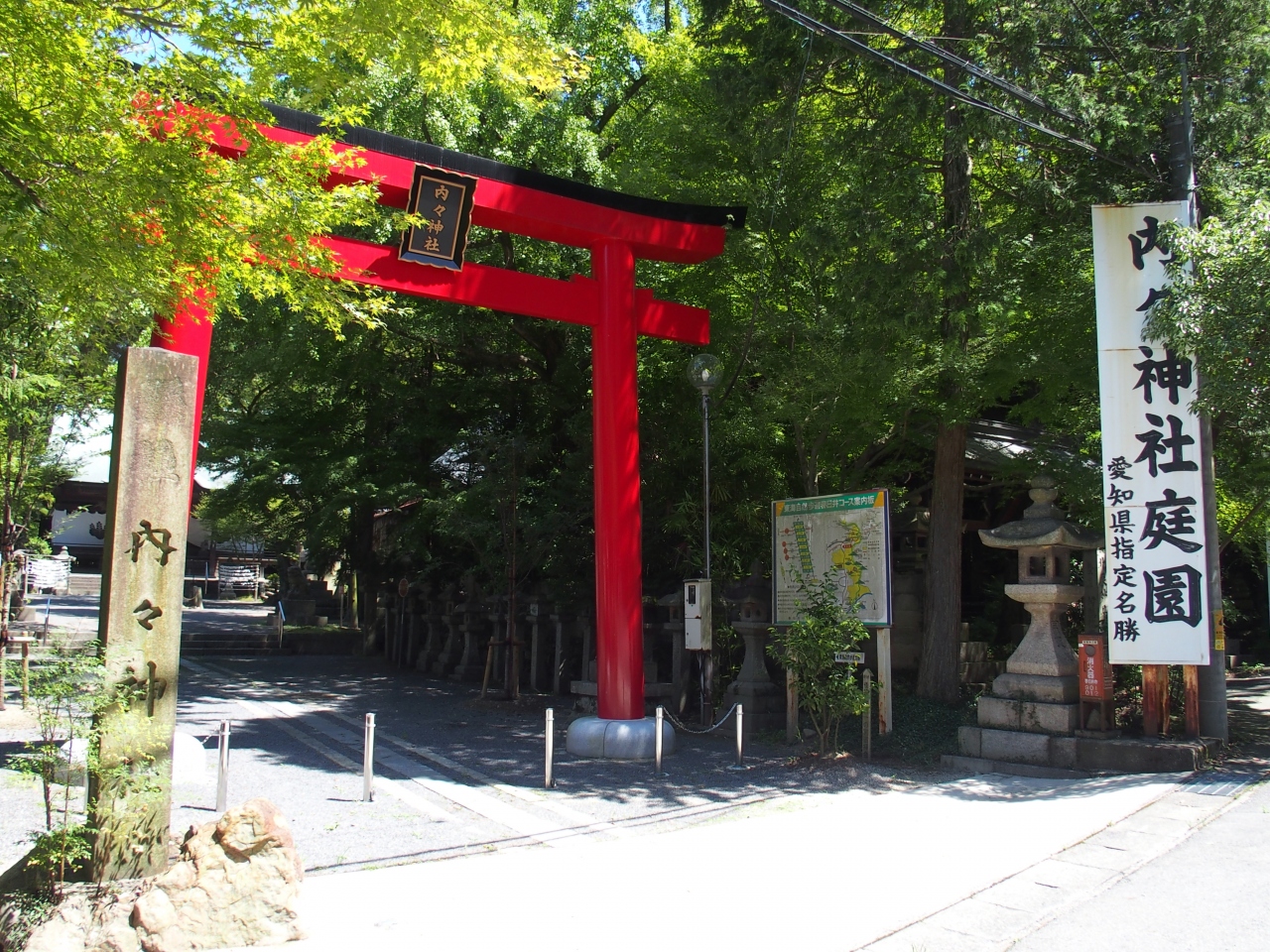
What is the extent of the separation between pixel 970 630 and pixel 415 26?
45.0 feet

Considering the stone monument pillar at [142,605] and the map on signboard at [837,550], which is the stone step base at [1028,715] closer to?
the map on signboard at [837,550]

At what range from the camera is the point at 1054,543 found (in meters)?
9.84

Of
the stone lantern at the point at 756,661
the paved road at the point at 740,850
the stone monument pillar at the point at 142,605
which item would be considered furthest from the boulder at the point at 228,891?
the stone lantern at the point at 756,661

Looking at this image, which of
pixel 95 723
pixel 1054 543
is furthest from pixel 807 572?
pixel 95 723

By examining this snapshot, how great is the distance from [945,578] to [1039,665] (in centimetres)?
246

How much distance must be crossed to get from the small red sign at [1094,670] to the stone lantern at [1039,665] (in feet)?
0.59

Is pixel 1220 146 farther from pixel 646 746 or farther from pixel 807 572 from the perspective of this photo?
pixel 646 746

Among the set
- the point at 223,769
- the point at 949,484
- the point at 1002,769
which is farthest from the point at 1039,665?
the point at 223,769

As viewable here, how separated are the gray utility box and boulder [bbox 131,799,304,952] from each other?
691 cm

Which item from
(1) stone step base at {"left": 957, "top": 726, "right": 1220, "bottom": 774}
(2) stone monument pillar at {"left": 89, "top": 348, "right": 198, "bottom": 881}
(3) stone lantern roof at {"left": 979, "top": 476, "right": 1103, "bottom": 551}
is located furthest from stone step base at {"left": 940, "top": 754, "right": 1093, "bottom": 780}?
(2) stone monument pillar at {"left": 89, "top": 348, "right": 198, "bottom": 881}

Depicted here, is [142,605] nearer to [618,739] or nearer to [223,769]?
[223,769]

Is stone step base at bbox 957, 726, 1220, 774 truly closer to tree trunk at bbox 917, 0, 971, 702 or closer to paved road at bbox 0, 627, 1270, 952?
paved road at bbox 0, 627, 1270, 952

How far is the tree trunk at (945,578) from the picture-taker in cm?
1203

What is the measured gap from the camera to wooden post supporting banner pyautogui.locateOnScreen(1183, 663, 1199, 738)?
370 inches
